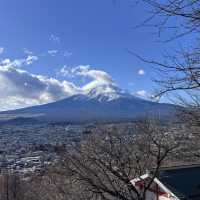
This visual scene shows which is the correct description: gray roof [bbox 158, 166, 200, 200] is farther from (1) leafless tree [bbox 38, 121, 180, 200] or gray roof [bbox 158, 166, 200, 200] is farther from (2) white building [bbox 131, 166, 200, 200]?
(1) leafless tree [bbox 38, 121, 180, 200]

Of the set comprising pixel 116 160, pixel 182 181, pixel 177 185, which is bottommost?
pixel 177 185

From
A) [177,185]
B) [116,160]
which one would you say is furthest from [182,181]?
[116,160]

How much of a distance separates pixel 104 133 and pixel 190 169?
273 inches

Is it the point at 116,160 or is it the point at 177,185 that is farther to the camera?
the point at 177,185

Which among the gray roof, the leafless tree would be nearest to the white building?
the gray roof

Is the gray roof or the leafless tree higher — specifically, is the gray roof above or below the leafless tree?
below

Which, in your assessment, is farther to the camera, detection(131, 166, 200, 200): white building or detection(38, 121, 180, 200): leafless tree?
detection(131, 166, 200, 200): white building

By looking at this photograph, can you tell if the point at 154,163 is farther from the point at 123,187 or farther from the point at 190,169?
the point at 190,169

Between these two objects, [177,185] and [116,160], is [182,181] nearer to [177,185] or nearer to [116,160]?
[177,185]

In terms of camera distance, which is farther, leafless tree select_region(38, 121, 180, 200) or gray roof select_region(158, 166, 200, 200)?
gray roof select_region(158, 166, 200, 200)

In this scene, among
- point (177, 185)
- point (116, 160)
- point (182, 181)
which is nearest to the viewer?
point (116, 160)

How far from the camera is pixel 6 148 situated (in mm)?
113938

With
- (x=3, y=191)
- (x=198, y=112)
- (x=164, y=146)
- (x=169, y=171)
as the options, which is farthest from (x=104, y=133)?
(x=3, y=191)

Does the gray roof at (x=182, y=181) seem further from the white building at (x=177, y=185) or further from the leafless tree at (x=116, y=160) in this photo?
the leafless tree at (x=116, y=160)
